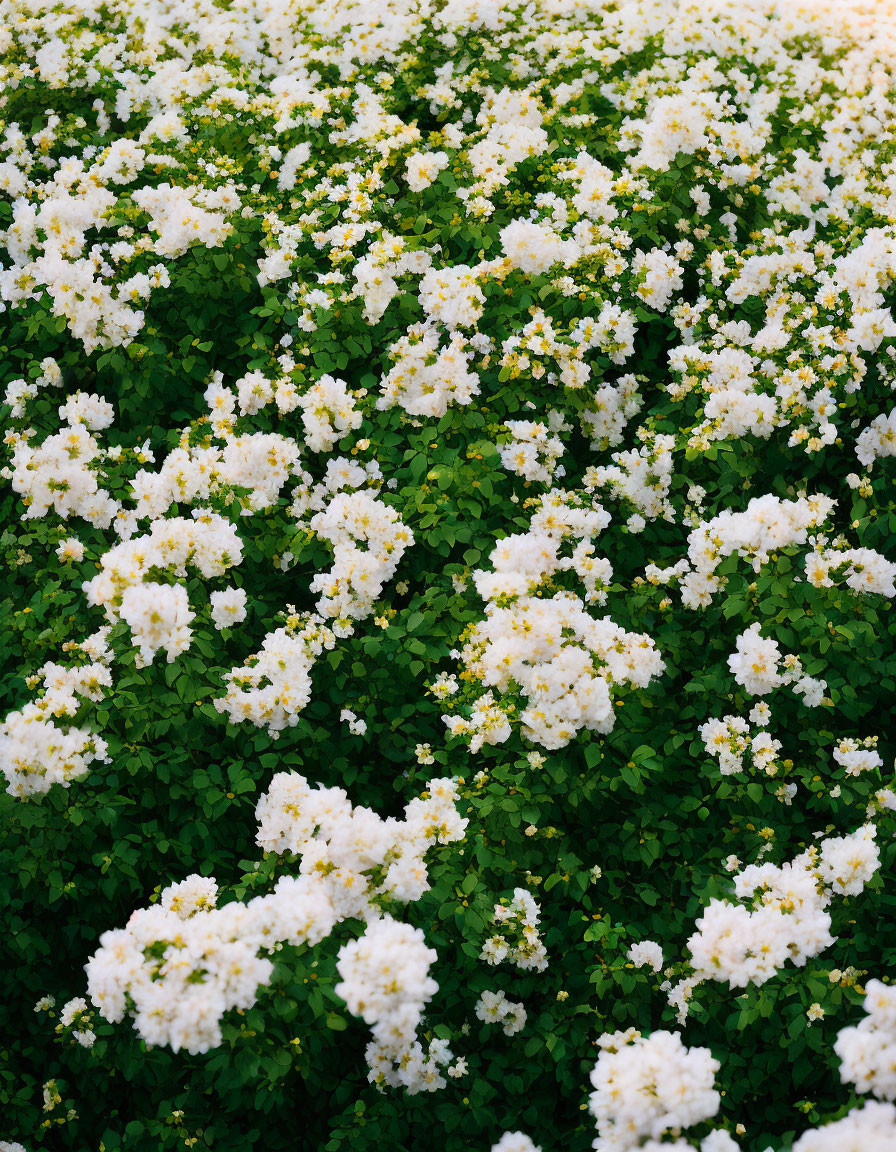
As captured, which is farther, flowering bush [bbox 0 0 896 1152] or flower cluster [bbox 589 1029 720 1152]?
flowering bush [bbox 0 0 896 1152]

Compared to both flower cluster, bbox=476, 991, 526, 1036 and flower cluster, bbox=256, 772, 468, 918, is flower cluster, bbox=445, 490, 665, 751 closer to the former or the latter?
flower cluster, bbox=256, 772, 468, 918

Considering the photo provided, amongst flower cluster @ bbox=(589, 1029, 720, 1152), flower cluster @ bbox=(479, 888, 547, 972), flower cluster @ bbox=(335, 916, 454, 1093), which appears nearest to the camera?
flower cluster @ bbox=(589, 1029, 720, 1152)

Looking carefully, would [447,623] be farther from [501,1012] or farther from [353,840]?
[501,1012]

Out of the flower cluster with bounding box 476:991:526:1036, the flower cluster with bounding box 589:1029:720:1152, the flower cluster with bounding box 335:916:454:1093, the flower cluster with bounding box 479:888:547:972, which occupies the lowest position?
the flower cluster with bounding box 589:1029:720:1152

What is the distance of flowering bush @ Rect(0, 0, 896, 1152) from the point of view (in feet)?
11.5

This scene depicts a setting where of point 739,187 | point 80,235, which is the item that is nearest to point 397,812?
point 80,235

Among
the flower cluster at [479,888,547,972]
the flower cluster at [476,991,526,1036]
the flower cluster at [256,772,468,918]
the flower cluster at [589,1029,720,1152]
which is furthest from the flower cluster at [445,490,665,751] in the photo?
the flower cluster at [589,1029,720,1152]

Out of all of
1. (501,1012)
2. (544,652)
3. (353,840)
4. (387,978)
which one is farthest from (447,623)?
(387,978)

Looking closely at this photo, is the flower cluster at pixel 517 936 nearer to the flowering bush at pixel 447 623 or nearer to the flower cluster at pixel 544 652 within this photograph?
the flowering bush at pixel 447 623

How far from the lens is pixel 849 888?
12.0 feet

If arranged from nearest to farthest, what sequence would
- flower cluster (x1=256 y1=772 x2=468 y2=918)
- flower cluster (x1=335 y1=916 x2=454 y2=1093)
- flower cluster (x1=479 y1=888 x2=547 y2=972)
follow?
flower cluster (x1=335 y1=916 x2=454 y2=1093) < flower cluster (x1=256 y1=772 x2=468 y2=918) < flower cluster (x1=479 y1=888 x2=547 y2=972)

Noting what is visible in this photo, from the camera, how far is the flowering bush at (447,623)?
351cm

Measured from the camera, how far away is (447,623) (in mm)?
4543

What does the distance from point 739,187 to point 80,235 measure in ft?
12.3
